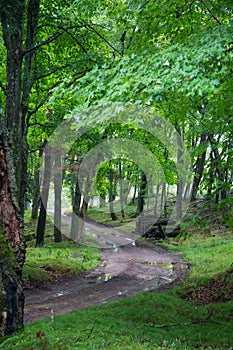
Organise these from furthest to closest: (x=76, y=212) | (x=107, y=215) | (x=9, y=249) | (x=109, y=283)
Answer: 1. (x=107, y=215)
2. (x=76, y=212)
3. (x=109, y=283)
4. (x=9, y=249)

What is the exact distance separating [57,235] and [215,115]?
1484 centimetres

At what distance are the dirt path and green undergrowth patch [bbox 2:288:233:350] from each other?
105 cm

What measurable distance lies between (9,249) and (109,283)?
776 centimetres

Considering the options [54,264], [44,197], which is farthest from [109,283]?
[44,197]

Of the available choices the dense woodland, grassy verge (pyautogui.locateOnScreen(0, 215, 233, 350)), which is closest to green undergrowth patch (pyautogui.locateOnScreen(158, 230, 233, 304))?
grassy verge (pyautogui.locateOnScreen(0, 215, 233, 350))

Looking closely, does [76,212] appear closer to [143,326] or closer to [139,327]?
[143,326]

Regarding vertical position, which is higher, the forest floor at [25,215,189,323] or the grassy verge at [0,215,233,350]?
the grassy verge at [0,215,233,350]

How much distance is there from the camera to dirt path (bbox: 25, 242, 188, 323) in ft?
28.9

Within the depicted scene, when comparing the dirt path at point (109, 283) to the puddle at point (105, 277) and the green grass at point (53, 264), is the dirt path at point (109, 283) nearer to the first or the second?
the puddle at point (105, 277)

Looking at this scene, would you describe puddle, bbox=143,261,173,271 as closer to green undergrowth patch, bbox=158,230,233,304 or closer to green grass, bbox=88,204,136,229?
green undergrowth patch, bbox=158,230,233,304

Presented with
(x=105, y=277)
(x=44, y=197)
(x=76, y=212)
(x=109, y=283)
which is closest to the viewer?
(x=109, y=283)

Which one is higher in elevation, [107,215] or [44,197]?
[44,197]

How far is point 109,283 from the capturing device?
11312 millimetres

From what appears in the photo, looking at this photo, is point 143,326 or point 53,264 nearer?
point 143,326
